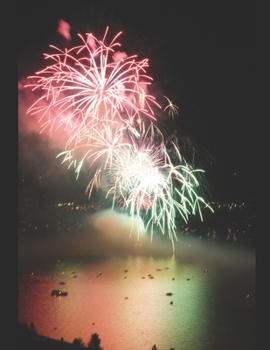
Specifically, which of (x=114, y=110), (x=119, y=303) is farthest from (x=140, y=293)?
(x=114, y=110)

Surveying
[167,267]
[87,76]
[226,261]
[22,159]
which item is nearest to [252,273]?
[226,261]

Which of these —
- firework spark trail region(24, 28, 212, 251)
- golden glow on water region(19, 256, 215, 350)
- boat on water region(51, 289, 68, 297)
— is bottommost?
golden glow on water region(19, 256, 215, 350)

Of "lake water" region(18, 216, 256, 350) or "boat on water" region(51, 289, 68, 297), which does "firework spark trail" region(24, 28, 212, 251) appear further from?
"boat on water" region(51, 289, 68, 297)

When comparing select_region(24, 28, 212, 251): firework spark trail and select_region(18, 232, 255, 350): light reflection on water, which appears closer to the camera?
select_region(18, 232, 255, 350): light reflection on water

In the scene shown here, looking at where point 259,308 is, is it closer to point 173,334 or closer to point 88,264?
point 173,334

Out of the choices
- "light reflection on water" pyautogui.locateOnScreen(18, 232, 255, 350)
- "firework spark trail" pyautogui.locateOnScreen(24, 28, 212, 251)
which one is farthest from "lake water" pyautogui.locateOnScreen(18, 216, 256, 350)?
"firework spark trail" pyautogui.locateOnScreen(24, 28, 212, 251)

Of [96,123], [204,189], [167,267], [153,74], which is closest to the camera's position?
[96,123]
